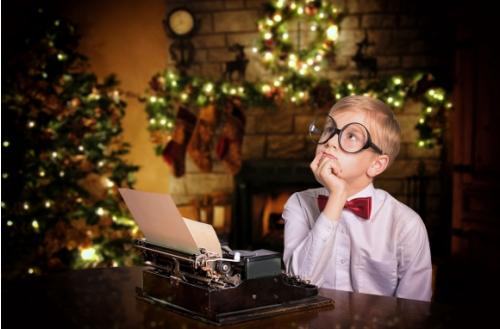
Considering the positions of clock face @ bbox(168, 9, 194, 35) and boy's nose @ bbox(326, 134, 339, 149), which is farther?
clock face @ bbox(168, 9, 194, 35)

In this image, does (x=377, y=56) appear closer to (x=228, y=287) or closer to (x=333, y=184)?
(x=333, y=184)

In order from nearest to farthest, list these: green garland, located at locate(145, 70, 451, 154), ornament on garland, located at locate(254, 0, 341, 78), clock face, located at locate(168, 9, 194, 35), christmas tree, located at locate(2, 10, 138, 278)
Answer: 1. christmas tree, located at locate(2, 10, 138, 278)
2. green garland, located at locate(145, 70, 451, 154)
3. ornament on garland, located at locate(254, 0, 341, 78)
4. clock face, located at locate(168, 9, 194, 35)

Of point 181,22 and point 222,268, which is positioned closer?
point 222,268

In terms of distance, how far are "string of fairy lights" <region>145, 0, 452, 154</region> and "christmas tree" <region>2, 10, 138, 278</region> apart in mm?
649

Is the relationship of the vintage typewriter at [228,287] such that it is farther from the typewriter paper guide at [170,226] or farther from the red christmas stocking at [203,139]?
the red christmas stocking at [203,139]

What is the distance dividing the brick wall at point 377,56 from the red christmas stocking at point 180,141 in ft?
1.30

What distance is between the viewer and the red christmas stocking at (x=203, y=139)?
16.7 feet

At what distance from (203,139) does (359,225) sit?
3.55m

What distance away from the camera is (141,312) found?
4.29ft

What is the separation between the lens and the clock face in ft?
17.5

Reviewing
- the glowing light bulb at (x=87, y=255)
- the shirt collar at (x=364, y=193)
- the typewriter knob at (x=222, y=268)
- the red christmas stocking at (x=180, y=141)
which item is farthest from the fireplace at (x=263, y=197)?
the typewriter knob at (x=222, y=268)

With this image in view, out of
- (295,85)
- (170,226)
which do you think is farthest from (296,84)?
(170,226)

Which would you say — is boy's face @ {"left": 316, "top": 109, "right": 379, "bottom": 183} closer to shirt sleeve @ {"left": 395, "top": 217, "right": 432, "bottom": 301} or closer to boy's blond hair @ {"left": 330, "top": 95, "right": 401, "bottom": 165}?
boy's blond hair @ {"left": 330, "top": 95, "right": 401, "bottom": 165}

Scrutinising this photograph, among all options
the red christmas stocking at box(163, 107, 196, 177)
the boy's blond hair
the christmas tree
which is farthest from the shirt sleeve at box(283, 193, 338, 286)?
the red christmas stocking at box(163, 107, 196, 177)
